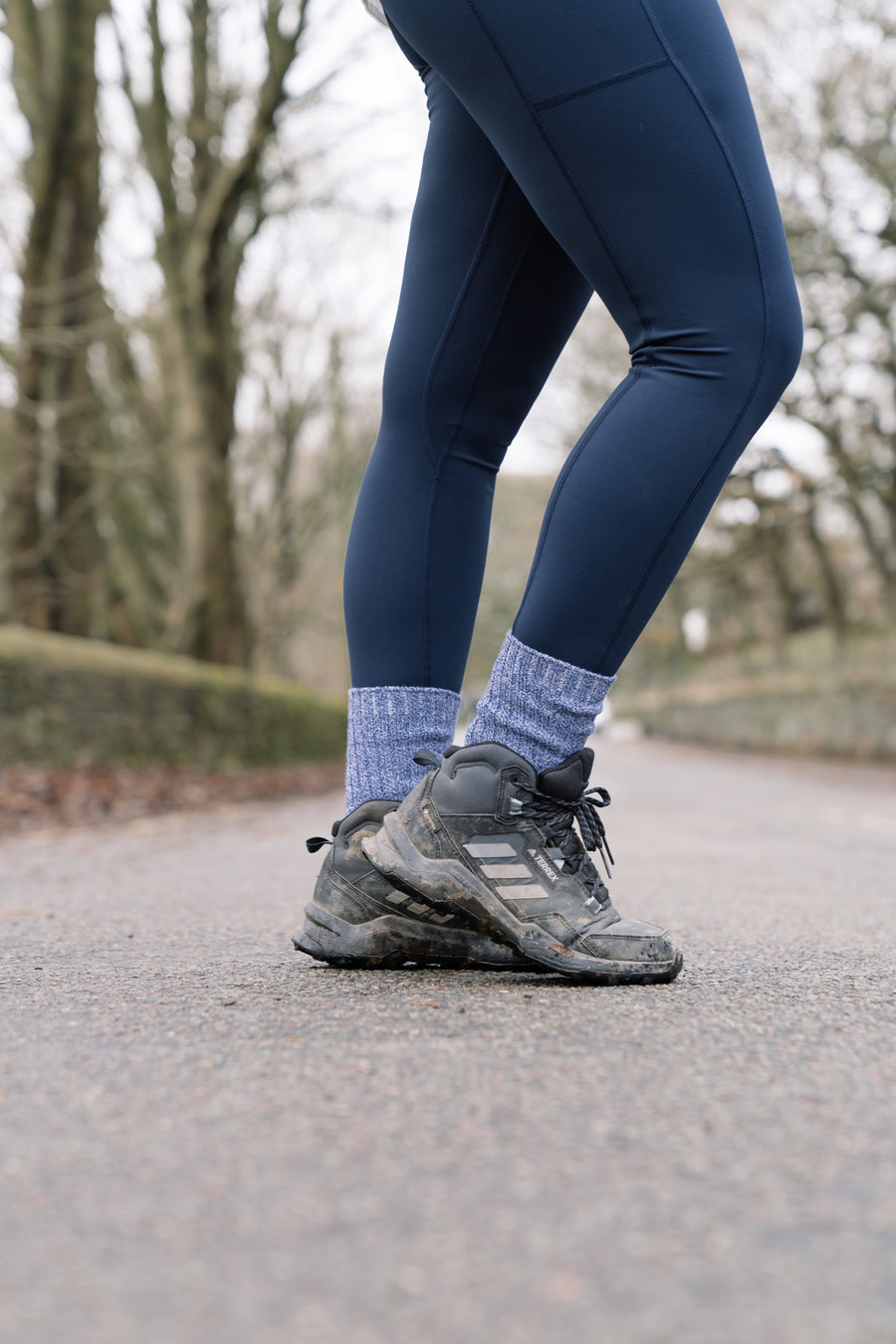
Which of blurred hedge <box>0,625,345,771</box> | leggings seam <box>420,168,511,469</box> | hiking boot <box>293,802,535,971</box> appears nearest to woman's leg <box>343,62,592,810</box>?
leggings seam <box>420,168,511,469</box>

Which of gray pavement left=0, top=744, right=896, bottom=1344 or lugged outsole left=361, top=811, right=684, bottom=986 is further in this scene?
lugged outsole left=361, top=811, right=684, bottom=986

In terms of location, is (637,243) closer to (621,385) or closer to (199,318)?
(621,385)

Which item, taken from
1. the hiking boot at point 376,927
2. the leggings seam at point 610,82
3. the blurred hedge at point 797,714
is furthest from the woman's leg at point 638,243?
the blurred hedge at point 797,714

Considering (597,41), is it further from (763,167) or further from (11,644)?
(11,644)

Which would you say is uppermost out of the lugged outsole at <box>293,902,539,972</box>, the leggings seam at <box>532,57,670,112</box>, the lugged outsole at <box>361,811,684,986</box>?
the leggings seam at <box>532,57,670,112</box>

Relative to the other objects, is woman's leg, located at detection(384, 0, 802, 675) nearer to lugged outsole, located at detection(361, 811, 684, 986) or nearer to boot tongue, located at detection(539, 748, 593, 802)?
boot tongue, located at detection(539, 748, 593, 802)

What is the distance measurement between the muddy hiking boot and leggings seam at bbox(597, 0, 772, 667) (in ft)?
0.62

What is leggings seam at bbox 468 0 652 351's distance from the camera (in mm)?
1486

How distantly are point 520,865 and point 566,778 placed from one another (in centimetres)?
13

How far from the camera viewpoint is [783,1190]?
82 centimetres

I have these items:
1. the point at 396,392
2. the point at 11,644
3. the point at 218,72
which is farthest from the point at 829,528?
the point at 396,392

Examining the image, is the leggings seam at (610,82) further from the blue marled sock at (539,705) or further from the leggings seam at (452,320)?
the blue marled sock at (539,705)

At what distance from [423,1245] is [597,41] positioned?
131 cm

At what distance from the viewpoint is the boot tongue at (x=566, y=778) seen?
1608mm
